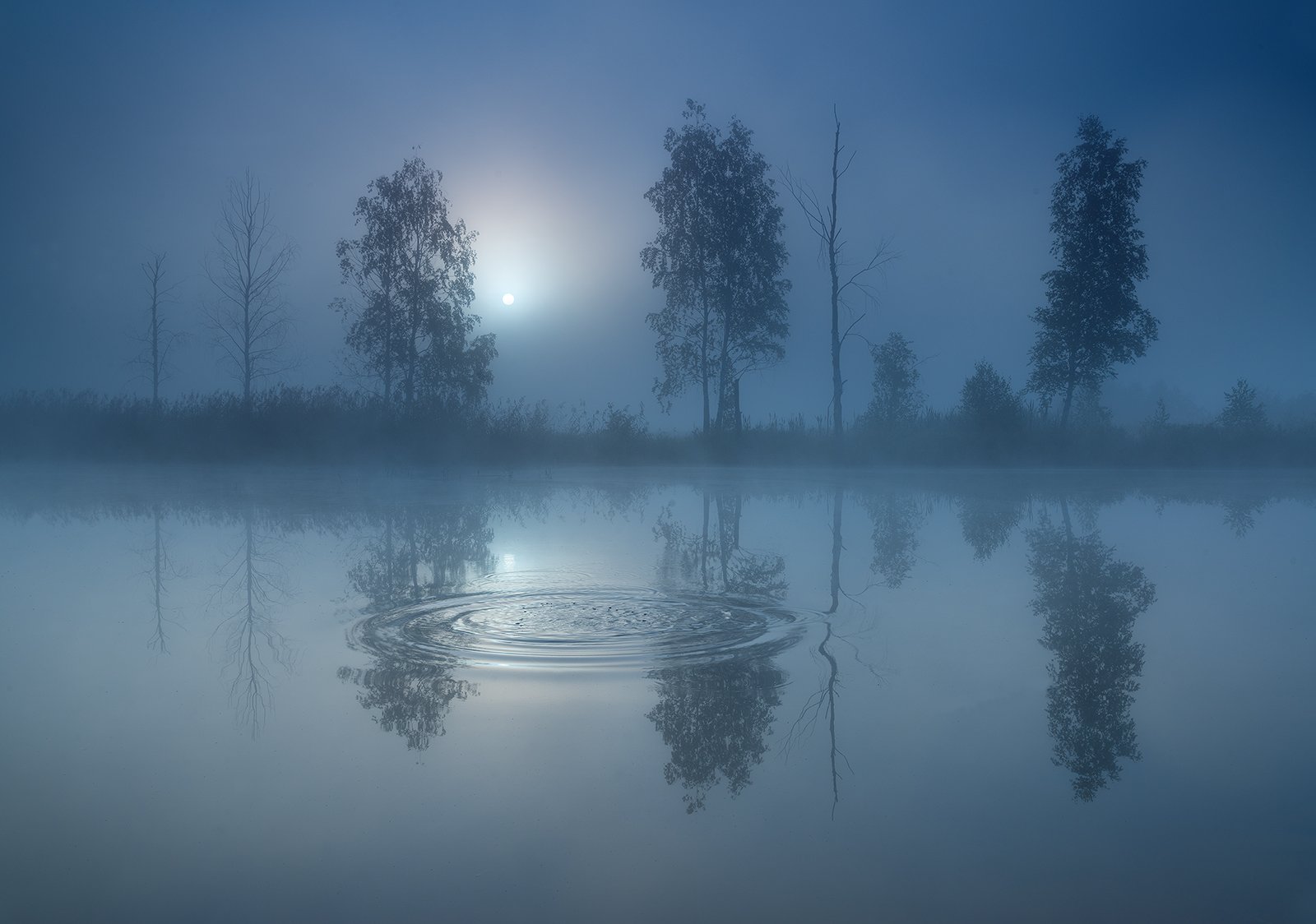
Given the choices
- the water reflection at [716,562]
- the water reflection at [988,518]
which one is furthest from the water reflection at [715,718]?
the water reflection at [988,518]

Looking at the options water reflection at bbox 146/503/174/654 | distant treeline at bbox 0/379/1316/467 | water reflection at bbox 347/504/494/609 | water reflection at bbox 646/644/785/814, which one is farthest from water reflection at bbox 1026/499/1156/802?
distant treeline at bbox 0/379/1316/467

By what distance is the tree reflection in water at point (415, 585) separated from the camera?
4.23 m

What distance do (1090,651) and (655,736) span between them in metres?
2.75

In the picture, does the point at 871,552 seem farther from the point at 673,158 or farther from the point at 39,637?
the point at 673,158

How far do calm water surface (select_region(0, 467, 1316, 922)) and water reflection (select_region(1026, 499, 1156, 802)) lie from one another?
0.10 ft

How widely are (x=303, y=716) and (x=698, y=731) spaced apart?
1.69m

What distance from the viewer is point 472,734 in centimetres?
392

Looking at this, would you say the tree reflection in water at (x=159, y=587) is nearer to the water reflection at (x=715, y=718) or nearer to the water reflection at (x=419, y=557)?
the water reflection at (x=419, y=557)

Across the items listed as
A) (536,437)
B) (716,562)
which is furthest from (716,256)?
(716,562)

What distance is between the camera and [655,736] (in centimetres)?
391

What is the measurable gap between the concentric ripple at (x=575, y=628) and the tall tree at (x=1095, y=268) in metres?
24.4

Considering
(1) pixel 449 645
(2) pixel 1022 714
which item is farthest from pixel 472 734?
(2) pixel 1022 714

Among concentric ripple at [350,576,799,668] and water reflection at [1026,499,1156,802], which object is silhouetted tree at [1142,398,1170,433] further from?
concentric ripple at [350,576,799,668]

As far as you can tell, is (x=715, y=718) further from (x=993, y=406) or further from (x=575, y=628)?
(x=993, y=406)
